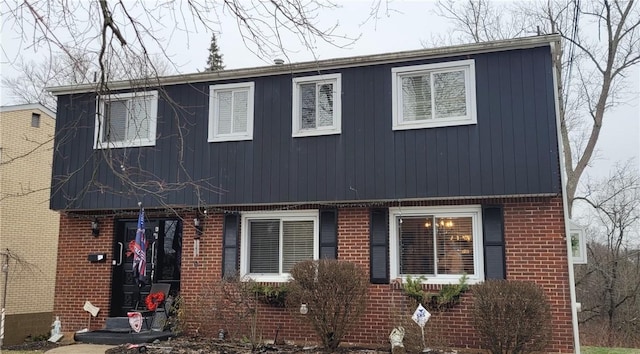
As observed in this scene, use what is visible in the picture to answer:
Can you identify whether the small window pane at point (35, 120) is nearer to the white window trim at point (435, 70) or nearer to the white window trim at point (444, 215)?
the white window trim at point (435, 70)

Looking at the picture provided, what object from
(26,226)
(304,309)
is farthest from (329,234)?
(26,226)

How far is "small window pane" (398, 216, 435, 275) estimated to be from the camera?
958cm

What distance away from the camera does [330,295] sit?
8445 mm

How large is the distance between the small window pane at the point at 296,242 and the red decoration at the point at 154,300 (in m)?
2.41

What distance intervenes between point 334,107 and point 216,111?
238 cm

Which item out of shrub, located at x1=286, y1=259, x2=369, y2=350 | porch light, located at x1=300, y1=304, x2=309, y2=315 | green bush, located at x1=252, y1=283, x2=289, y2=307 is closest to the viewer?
shrub, located at x1=286, y1=259, x2=369, y2=350

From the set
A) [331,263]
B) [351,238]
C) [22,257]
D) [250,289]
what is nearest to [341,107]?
[351,238]

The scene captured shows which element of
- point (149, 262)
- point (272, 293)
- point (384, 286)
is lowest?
point (272, 293)

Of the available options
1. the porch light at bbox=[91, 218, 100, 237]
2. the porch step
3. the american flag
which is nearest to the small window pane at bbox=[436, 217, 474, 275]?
the porch step

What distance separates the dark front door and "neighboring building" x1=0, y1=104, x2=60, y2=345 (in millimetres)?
6732

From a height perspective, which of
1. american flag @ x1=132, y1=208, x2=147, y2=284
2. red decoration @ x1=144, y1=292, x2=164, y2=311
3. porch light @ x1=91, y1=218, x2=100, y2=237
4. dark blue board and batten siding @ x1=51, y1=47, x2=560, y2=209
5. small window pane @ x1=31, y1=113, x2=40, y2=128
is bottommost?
red decoration @ x1=144, y1=292, x2=164, y2=311

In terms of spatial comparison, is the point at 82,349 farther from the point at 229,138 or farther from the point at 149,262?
the point at 229,138

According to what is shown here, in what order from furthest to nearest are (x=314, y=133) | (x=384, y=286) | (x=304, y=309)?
(x=314, y=133), (x=384, y=286), (x=304, y=309)

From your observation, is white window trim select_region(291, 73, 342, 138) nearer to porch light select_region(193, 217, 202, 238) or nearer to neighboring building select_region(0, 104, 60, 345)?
porch light select_region(193, 217, 202, 238)
